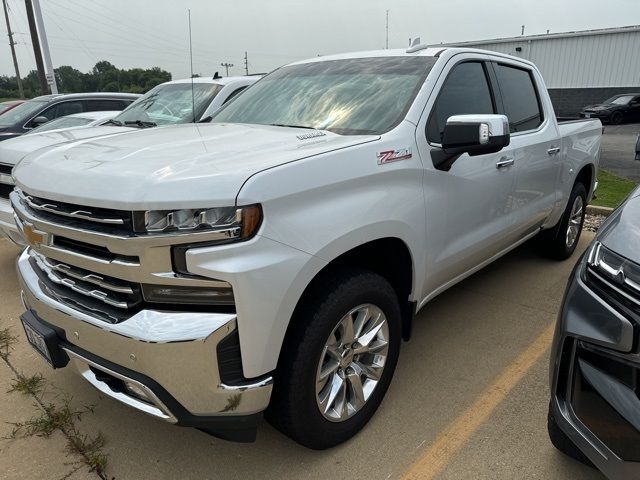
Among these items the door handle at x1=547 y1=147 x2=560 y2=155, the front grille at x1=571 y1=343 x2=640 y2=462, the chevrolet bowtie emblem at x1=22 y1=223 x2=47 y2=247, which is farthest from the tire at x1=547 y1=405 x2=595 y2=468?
the door handle at x1=547 y1=147 x2=560 y2=155

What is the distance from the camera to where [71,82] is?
21438 mm

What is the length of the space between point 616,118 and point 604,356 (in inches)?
952

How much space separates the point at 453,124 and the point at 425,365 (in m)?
1.49

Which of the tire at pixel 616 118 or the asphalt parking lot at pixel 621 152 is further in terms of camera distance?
the tire at pixel 616 118

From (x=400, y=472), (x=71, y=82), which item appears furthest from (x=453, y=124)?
(x=71, y=82)

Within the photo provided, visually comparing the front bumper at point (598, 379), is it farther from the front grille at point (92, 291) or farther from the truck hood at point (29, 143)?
the truck hood at point (29, 143)

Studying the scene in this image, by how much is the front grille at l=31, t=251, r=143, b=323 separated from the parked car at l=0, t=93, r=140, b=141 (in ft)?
21.2

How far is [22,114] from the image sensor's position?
27.0 feet

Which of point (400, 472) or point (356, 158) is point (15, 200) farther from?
point (400, 472)

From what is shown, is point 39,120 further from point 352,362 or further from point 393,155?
point 352,362

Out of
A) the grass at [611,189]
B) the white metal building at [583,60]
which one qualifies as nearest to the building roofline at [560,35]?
the white metal building at [583,60]

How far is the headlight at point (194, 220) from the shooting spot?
1.78m

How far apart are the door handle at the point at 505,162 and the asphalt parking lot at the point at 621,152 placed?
710cm

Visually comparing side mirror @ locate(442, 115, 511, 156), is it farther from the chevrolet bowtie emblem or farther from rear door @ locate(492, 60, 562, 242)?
the chevrolet bowtie emblem
